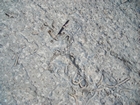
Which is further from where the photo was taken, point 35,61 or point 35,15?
point 35,15

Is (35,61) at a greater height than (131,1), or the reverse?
(131,1)

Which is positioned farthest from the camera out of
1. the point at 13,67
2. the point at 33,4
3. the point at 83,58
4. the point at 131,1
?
the point at 131,1

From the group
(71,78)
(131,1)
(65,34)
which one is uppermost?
(131,1)

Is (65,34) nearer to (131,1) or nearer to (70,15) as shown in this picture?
(70,15)

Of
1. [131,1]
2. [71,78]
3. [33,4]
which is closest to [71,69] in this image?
[71,78]

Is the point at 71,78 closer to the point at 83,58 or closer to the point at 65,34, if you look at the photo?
the point at 83,58

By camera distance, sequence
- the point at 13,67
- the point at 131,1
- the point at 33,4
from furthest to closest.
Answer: the point at 131,1 → the point at 33,4 → the point at 13,67

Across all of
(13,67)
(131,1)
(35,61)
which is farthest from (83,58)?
(131,1)
